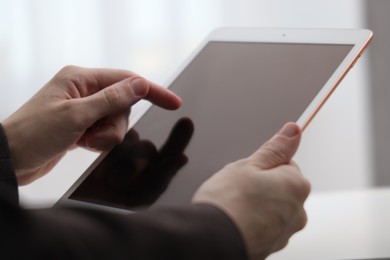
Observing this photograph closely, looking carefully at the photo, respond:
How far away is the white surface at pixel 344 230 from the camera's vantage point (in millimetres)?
560

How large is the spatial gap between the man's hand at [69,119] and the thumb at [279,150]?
200 mm

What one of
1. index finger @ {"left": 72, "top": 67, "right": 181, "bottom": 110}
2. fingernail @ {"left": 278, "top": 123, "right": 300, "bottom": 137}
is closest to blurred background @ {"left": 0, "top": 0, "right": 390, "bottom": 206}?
index finger @ {"left": 72, "top": 67, "right": 181, "bottom": 110}

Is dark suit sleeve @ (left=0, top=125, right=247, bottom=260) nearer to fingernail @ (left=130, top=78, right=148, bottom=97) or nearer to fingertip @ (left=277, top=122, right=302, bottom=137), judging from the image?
fingertip @ (left=277, top=122, right=302, bottom=137)

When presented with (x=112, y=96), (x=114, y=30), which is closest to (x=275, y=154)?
(x=112, y=96)

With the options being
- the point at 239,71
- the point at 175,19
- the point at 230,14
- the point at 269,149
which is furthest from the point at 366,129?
the point at 269,149

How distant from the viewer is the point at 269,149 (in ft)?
1.50

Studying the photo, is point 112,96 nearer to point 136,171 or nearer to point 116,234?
point 136,171

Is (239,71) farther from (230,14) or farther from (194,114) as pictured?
(230,14)

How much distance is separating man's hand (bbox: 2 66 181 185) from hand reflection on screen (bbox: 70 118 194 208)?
3 centimetres

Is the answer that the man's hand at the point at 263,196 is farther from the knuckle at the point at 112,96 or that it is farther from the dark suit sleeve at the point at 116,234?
the knuckle at the point at 112,96

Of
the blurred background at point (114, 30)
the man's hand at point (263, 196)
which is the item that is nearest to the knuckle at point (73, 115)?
the man's hand at point (263, 196)

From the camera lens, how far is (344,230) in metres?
0.63

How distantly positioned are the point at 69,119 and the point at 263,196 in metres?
0.28

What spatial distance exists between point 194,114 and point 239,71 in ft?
0.22
